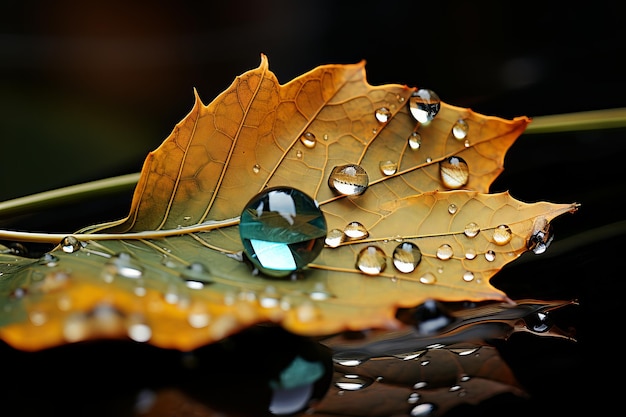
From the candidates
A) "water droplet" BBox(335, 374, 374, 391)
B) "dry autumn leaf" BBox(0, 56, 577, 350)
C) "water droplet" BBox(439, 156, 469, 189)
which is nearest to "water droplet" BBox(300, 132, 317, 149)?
"dry autumn leaf" BBox(0, 56, 577, 350)

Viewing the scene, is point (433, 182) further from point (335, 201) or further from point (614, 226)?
point (614, 226)

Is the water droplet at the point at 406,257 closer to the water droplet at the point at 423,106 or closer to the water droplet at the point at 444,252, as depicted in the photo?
the water droplet at the point at 444,252

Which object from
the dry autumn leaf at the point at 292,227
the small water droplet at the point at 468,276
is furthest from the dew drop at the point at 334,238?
the small water droplet at the point at 468,276

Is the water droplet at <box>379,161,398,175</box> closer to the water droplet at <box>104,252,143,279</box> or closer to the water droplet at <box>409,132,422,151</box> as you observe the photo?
the water droplet at <box>409,132,422,151</box>

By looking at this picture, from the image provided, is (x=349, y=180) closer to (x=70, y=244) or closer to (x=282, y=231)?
(x=282, y=231)

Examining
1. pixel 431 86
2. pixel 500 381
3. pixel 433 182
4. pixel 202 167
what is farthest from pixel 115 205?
pixel 431 86

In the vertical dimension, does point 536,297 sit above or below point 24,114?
below
